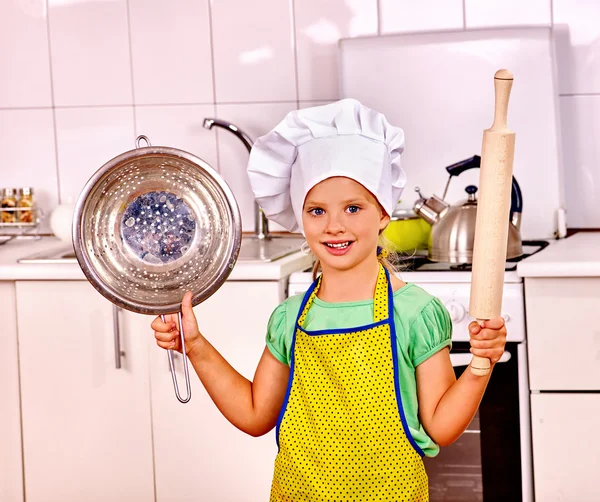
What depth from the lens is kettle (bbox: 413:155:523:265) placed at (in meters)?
2.03

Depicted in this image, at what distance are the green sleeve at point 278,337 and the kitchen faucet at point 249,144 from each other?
1065 mm

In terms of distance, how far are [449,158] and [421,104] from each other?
0.15m

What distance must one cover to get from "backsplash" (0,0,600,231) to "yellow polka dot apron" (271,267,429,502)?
1.38 metres

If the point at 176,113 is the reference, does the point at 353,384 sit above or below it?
below

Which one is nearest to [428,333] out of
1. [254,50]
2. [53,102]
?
[254,50]

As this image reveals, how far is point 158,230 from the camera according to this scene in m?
1.19

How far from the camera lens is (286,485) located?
3.96 ft

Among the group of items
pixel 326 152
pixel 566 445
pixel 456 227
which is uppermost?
pixel 326 152

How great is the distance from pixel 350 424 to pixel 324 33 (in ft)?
5.00

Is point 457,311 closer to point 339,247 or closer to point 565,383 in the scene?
point 565,383

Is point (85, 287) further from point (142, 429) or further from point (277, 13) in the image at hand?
point (277, 13)

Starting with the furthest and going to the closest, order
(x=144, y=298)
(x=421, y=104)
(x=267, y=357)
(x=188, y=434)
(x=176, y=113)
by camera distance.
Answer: (x=176, y=113) < (x=421, y=104) < (x=188, y=434) < (x=267, y=357) < (x=144, y=298)

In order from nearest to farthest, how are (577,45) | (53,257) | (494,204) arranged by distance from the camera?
(494,204), (53,257), (577,45)

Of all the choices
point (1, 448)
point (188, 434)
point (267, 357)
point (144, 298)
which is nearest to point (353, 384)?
point (267, 357)
